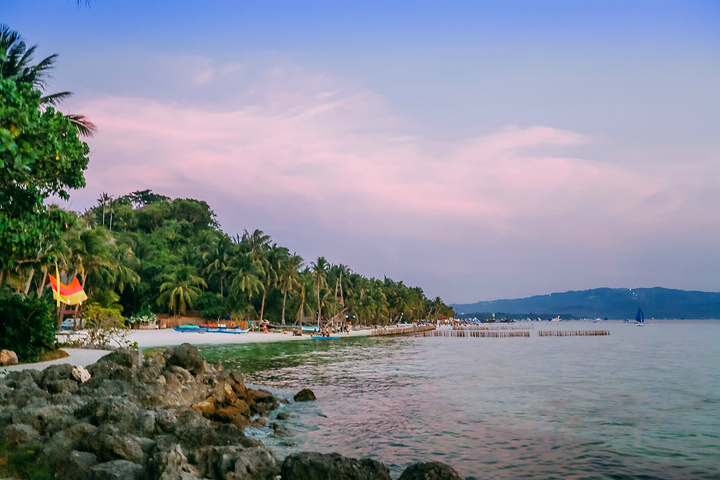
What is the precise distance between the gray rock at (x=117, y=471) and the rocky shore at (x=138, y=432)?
14mm

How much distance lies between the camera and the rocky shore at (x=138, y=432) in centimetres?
745

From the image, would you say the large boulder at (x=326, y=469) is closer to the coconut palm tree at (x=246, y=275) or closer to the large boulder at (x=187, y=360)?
the large boulder at (x=187, y=360)

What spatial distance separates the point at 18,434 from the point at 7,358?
42.8 ft

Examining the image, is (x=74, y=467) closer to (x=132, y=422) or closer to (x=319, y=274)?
(x=132, y=422)

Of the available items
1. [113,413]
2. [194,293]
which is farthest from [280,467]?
[194,293]

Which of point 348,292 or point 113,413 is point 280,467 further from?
point 348,292

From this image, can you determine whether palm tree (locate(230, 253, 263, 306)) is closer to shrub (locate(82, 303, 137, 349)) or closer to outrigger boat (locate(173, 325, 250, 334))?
outrigger boat (locate(173, 325, 250, 334))

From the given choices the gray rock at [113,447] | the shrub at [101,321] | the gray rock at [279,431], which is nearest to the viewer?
the gray rock at [113,447]

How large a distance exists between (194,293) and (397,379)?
44685 millimetres

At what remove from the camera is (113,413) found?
10.2m

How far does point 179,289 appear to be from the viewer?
65.4 m

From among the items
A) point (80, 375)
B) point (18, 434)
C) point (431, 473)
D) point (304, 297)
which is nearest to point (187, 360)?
point (80, 375)

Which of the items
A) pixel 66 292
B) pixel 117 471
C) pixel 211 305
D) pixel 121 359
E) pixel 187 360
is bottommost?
pixel 117 471

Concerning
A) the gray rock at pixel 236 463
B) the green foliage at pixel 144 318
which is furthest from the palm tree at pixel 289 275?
the gray rock at pixel 236 463
